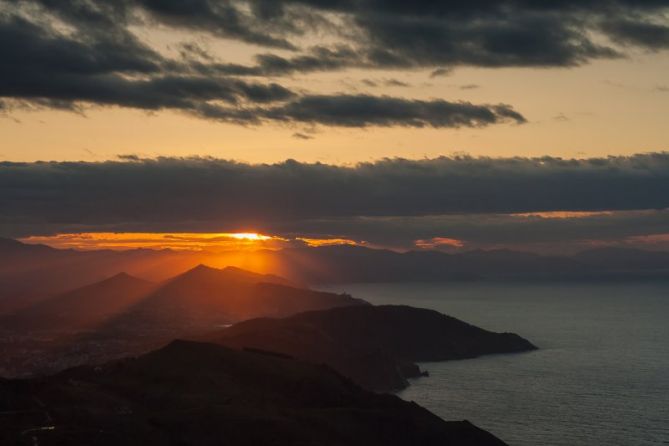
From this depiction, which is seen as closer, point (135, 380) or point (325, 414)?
point (325, 414)

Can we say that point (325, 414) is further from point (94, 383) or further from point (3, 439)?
point (3, 439)

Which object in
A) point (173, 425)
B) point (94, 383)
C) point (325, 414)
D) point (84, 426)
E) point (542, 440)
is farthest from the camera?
point (542, 440)

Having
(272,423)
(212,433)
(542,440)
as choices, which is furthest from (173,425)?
(542,440)

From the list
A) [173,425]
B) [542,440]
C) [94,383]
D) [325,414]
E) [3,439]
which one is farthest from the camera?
[542,440]

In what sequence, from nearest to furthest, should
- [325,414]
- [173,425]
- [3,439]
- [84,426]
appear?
[3,439] → [84,426] → [173,425] → [325,414]

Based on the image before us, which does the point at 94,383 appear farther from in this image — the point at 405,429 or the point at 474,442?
the point at 474,442

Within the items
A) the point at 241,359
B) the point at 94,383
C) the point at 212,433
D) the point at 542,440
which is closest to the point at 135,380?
the point at 94,383
